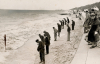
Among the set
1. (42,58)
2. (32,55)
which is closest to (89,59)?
(42,58)

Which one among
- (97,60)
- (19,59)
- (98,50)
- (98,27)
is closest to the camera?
(97,60)

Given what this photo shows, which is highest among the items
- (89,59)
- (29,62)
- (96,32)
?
(96,32)

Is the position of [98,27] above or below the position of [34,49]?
above

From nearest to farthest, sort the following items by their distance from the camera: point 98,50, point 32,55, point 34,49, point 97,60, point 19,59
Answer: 1. point 97,60
2. point 98,50
3. point 19,59
4. point 32,55
5. point 34,49

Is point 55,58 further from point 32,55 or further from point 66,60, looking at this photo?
point 32,55

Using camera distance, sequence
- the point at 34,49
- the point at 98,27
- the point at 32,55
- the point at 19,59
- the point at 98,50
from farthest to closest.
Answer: the point at 34,49, the point at 32,55, the point at 19,59, the point at 98,27, the point at 98,50

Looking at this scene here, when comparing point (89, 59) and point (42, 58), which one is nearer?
point (89, 59)

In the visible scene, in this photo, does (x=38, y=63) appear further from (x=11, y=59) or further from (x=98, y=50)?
(x=98, y=50)

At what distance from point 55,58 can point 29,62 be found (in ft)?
5.20

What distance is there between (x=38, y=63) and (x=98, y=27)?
13.2 feet

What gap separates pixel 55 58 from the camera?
7445mm

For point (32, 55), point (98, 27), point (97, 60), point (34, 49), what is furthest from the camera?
point (34, 49)

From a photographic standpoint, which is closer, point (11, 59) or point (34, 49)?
point (11, 59)

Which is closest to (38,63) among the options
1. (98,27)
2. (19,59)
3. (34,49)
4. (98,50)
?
(19,59)
